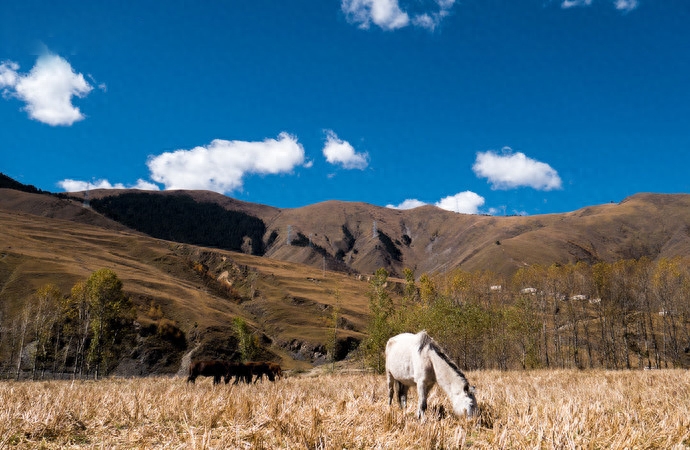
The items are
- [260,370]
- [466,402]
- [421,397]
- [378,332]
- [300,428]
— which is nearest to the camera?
[300,428]

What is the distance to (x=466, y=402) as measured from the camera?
923 cm

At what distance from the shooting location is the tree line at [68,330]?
6419 cm

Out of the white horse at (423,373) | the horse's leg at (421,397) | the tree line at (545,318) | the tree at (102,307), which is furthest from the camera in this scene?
the tree at (102,307)

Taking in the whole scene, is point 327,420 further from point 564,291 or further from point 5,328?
point 564,291

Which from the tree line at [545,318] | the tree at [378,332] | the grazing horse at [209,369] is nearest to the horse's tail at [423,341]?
the grazing horse at [209,369]

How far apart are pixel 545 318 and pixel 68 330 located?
90.9 m

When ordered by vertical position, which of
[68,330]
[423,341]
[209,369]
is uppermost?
[423,341]

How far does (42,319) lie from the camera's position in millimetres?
65875

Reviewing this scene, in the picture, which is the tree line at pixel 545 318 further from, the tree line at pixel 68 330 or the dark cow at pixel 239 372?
the tree line at pixel 68 330

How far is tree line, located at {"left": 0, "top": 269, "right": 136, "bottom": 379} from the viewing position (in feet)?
211

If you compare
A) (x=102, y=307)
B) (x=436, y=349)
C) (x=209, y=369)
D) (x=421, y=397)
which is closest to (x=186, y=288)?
(x=102, y=307)

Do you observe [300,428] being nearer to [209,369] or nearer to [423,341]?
[423,341]

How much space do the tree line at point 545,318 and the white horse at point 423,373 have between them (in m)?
41.3

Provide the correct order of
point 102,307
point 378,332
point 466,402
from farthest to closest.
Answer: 1. point 102,307
2. point 378,332
3. point 466,402
